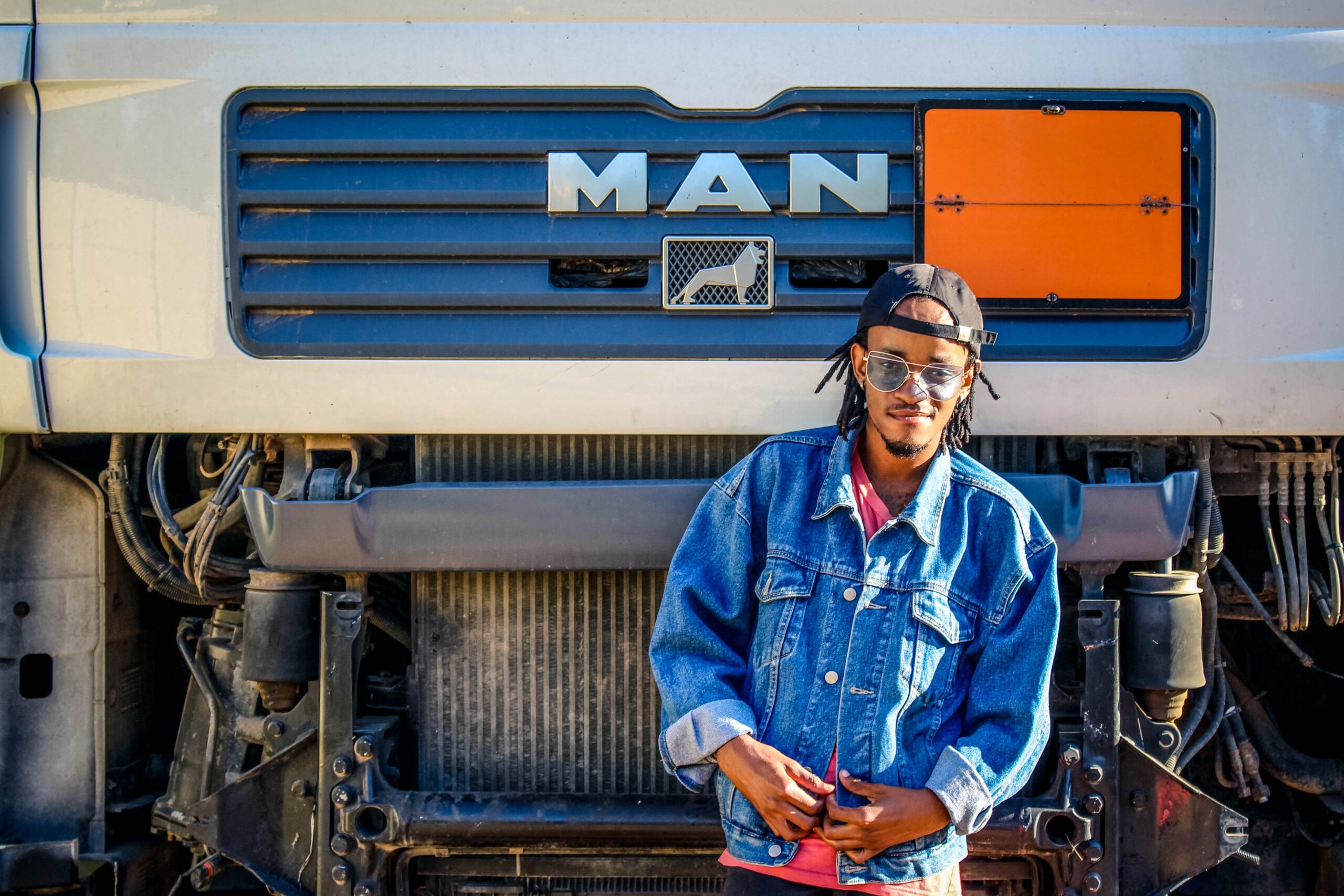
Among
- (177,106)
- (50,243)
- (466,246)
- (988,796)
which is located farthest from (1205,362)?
(50,243)

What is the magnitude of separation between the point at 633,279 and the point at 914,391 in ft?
2.63

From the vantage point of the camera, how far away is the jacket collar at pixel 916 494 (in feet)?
5.54

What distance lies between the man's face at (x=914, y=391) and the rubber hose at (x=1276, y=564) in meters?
1.14

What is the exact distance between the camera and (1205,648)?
8.05ft

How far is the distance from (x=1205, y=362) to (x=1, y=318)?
264cm

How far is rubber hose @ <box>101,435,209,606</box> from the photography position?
8.04ft

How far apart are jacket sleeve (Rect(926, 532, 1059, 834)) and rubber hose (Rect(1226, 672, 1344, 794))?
1.37 meters

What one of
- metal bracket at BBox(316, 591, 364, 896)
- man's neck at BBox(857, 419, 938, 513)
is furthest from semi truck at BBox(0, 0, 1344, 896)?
man's neck at BBox(857, 419, 938, 513)

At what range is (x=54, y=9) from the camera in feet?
7.29

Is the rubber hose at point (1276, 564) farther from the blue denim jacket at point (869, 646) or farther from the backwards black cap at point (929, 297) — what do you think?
the backwards black cap at point (929, 297)

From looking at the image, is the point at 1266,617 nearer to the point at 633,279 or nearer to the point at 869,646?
the point at 869,646

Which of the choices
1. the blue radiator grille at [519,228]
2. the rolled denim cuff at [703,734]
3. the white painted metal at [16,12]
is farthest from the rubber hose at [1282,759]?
the white painted metal at [16,12]

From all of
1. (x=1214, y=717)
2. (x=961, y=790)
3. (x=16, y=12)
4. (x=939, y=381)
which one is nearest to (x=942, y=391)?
(x=939, y=381)

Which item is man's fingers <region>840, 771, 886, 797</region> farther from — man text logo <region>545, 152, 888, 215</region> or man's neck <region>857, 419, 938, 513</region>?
man text logo <region>545, 152, 888, 215</region>
